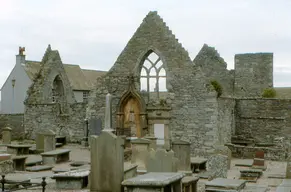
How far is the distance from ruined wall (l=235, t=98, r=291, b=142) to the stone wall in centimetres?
1444

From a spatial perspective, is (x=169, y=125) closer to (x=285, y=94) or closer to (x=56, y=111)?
(x=56, y=111)

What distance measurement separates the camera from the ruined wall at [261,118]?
24464 mm

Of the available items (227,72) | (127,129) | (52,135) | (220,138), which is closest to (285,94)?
(227,72)

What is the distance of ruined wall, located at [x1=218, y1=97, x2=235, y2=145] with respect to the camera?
2228 centimetres

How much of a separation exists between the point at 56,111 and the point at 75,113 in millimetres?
1313

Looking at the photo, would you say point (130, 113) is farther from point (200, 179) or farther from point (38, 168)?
point (200, 179)

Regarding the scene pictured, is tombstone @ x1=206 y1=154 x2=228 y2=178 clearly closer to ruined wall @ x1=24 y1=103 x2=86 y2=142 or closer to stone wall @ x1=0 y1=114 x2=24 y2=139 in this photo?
ruined wall @ x1=24 y1=103 x2=86 y2=142

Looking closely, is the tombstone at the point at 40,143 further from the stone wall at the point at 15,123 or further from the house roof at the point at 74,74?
the house roof at the point at 74,74

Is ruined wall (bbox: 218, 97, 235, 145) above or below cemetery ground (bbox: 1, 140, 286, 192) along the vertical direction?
above

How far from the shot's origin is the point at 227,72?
30.1 metres

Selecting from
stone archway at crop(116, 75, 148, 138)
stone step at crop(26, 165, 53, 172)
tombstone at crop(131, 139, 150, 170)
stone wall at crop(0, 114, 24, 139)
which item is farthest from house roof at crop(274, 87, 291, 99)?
stone step at crop(26, 165, 53, 172)

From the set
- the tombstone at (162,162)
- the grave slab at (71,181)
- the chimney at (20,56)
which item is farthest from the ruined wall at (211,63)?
the grave slab at (71,181)

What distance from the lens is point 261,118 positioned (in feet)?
81.8

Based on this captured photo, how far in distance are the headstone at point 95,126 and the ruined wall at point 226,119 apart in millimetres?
6436
